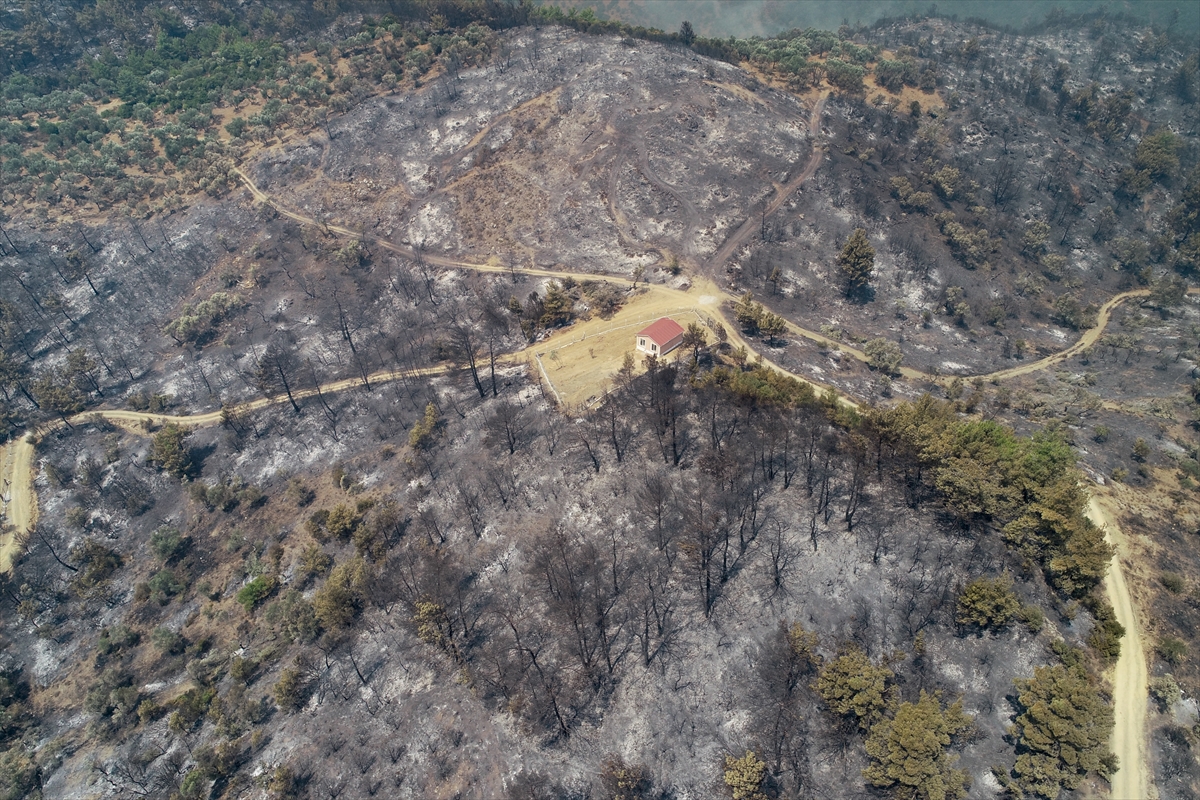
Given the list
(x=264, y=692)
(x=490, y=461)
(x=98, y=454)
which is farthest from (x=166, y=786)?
(x=98, y=454)

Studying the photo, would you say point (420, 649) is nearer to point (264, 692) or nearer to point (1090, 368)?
point (264, 692)

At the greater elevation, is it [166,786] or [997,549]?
[997,549]

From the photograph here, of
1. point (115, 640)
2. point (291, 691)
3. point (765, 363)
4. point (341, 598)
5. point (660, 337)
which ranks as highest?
point (660, 337)

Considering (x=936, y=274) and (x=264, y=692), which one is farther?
(x=936, y=274)

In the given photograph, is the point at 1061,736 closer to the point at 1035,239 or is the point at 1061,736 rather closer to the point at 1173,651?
the point at 1173,651

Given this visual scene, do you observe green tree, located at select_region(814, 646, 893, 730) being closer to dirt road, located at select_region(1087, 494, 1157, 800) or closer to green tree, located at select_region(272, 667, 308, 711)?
dirt road, located at select_region(1087, 494, 1157, 800)

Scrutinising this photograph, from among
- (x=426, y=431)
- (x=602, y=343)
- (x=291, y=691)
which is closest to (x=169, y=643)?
(x=291, y=691)

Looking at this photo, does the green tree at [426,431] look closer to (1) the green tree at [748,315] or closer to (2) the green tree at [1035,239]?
(1) the green tree at [748,315]

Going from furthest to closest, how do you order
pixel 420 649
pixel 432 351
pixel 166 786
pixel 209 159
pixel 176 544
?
pixel 209 159, pixel 432 351, pixel 176 544, pixel 420 649, pixel 166 786
